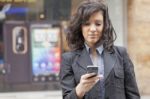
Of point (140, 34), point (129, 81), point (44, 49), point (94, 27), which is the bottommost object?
point (44, 49)

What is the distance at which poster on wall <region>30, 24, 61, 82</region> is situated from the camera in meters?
10.9

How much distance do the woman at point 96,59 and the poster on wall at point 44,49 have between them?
26.2 ft

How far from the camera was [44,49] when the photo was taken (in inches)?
433

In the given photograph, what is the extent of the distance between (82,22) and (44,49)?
817 centimetres

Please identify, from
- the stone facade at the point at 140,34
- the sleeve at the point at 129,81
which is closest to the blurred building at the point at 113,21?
the stone facade at the point at 140,34

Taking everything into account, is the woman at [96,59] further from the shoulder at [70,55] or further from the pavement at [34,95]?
the pavement at [34,95]

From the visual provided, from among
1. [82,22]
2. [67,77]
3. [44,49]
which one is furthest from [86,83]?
[44,49]

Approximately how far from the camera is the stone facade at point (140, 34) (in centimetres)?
1080

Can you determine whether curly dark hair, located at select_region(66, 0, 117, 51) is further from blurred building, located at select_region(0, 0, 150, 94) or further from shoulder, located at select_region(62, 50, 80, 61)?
blurred building, located at select_region(0, 0, 150, 94)

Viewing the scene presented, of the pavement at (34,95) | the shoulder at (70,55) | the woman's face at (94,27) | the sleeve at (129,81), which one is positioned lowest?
the pavement at (34,95)

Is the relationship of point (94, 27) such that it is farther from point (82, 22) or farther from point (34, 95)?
point (34, 95)

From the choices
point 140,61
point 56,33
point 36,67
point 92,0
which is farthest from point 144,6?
point 92,0

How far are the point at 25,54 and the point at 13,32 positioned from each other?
0.56 metres

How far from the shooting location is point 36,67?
11023mm
